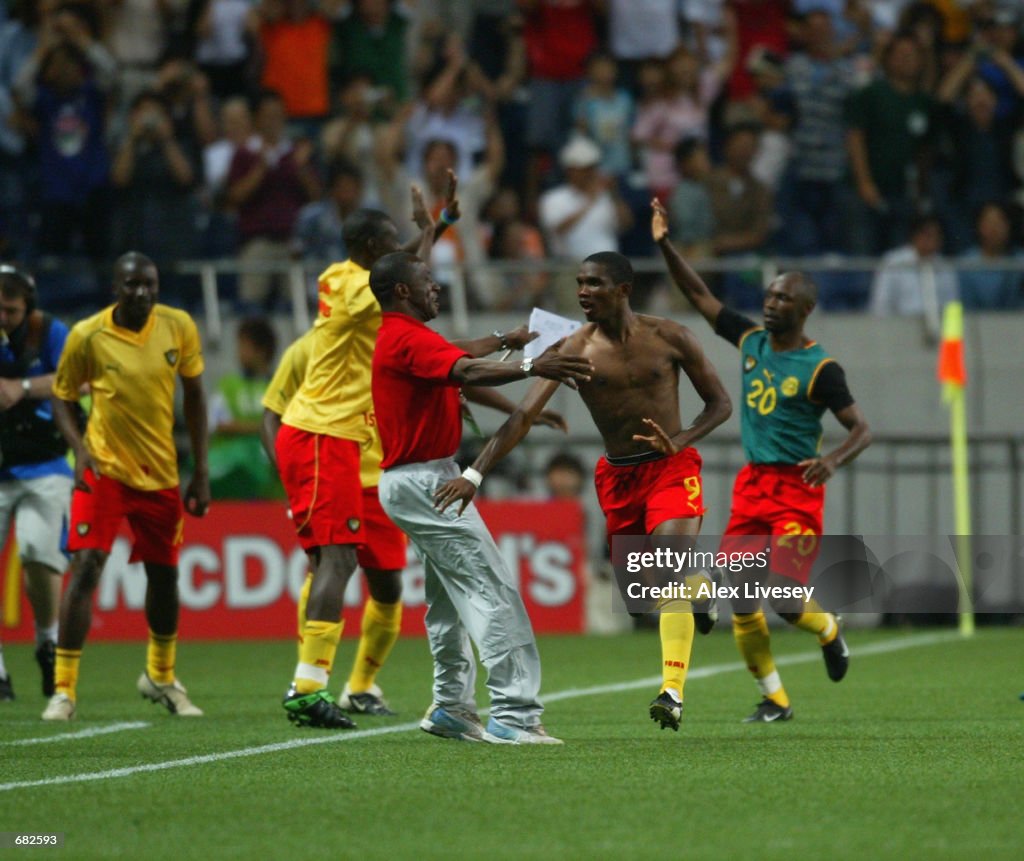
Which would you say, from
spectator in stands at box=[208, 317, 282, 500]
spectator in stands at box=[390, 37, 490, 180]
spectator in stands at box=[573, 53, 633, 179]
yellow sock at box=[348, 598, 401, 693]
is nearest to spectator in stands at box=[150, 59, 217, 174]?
spectator in stands at box=[390, 37, 490, 180]

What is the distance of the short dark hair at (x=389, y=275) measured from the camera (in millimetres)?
8656

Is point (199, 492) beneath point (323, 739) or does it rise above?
above

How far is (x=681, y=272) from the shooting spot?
1005 cm

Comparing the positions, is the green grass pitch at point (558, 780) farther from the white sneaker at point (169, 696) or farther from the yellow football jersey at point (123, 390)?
the yellow football jersey at point (123, 390)

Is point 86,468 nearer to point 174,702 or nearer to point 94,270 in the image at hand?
point 174,702

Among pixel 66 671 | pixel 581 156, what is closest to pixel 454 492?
pixel 66 671

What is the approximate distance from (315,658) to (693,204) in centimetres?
1055

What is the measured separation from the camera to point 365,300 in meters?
10.1

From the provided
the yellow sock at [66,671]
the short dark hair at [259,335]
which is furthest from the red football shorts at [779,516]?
the short dark hair at [259,335]

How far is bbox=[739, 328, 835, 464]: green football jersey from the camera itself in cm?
1032

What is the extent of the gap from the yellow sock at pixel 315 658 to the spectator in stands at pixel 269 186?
9.51 m

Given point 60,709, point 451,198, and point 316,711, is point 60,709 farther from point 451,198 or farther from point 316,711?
point 451,198

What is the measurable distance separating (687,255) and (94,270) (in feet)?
18.6

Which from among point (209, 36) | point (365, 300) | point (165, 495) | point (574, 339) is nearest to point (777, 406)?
point (574, 339)
